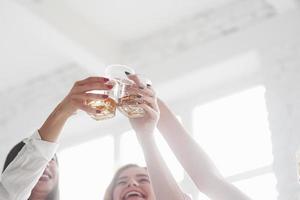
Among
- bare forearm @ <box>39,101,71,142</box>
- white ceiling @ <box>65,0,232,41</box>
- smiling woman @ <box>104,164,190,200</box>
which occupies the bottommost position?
bare forearm @ <box>39,101,71,142</box>

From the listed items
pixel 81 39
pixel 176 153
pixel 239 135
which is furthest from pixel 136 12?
pixel 176 153

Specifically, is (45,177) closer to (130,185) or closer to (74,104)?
(130,185)

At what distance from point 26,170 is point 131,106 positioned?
30cm

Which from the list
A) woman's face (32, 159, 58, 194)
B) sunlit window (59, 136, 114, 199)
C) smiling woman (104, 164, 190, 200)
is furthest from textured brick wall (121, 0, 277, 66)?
woman's face (32, 159, 58, 194)

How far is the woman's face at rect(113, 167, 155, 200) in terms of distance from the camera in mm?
2252

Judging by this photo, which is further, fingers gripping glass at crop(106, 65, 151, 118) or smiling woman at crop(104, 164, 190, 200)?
smiling woman at crop(104, 164, 190, 200)

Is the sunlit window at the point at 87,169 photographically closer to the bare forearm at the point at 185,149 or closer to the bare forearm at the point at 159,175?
the bare forearm at the point at 185,149

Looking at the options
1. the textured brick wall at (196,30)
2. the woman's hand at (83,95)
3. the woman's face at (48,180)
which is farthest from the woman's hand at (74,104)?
the textured brick wall at (196,30)

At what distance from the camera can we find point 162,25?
163 inches

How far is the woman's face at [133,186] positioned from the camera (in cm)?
225

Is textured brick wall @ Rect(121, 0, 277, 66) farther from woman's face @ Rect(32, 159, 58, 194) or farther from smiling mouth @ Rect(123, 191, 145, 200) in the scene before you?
woman's face @ Rect(32, 159, 58, 194)

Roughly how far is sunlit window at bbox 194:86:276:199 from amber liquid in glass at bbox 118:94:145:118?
5.78 feet

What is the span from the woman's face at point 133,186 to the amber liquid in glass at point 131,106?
1.65 ft

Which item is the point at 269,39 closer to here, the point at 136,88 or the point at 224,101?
the point at 224,101
